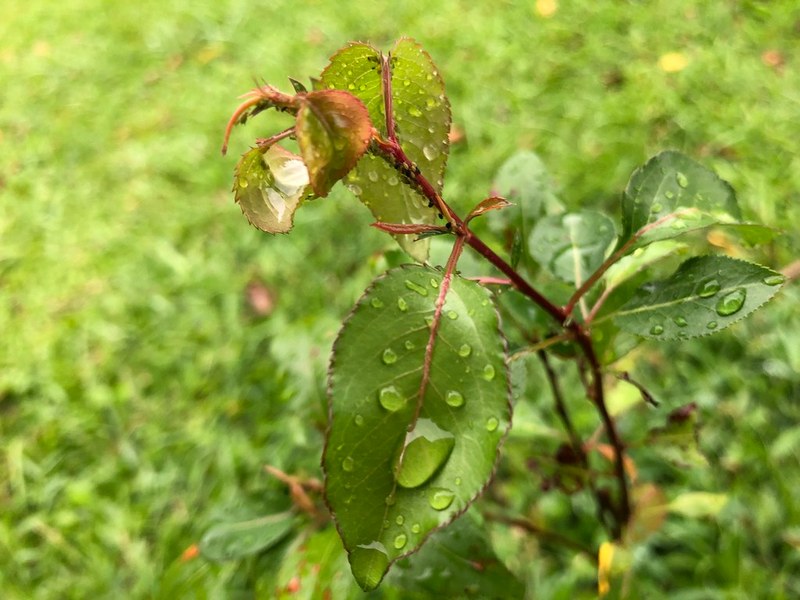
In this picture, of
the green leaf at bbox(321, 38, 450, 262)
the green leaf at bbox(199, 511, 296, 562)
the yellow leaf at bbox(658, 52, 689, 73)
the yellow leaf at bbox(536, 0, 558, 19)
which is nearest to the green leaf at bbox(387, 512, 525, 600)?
the green leaf at bbox(199, 511, 296, 562)

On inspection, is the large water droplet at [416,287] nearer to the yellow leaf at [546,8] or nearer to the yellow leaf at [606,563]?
the yellow leaf at [606,563]

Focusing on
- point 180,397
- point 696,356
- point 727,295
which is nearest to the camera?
point 727,295

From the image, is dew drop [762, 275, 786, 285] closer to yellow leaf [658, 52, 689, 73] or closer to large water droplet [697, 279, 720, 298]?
large water droplet [697, 279, 720, 298]

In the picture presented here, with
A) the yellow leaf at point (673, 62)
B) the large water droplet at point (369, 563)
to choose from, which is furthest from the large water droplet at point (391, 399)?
the yellow leaf at point (673, 62)

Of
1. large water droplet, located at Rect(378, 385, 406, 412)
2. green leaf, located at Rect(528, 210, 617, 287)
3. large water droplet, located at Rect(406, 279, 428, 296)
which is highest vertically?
large water droplet, located at Rect(406, 279, 428, 296)

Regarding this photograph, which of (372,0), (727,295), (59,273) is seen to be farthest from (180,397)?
(372,0)

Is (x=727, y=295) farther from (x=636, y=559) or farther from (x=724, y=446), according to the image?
(x=724, y=446)
